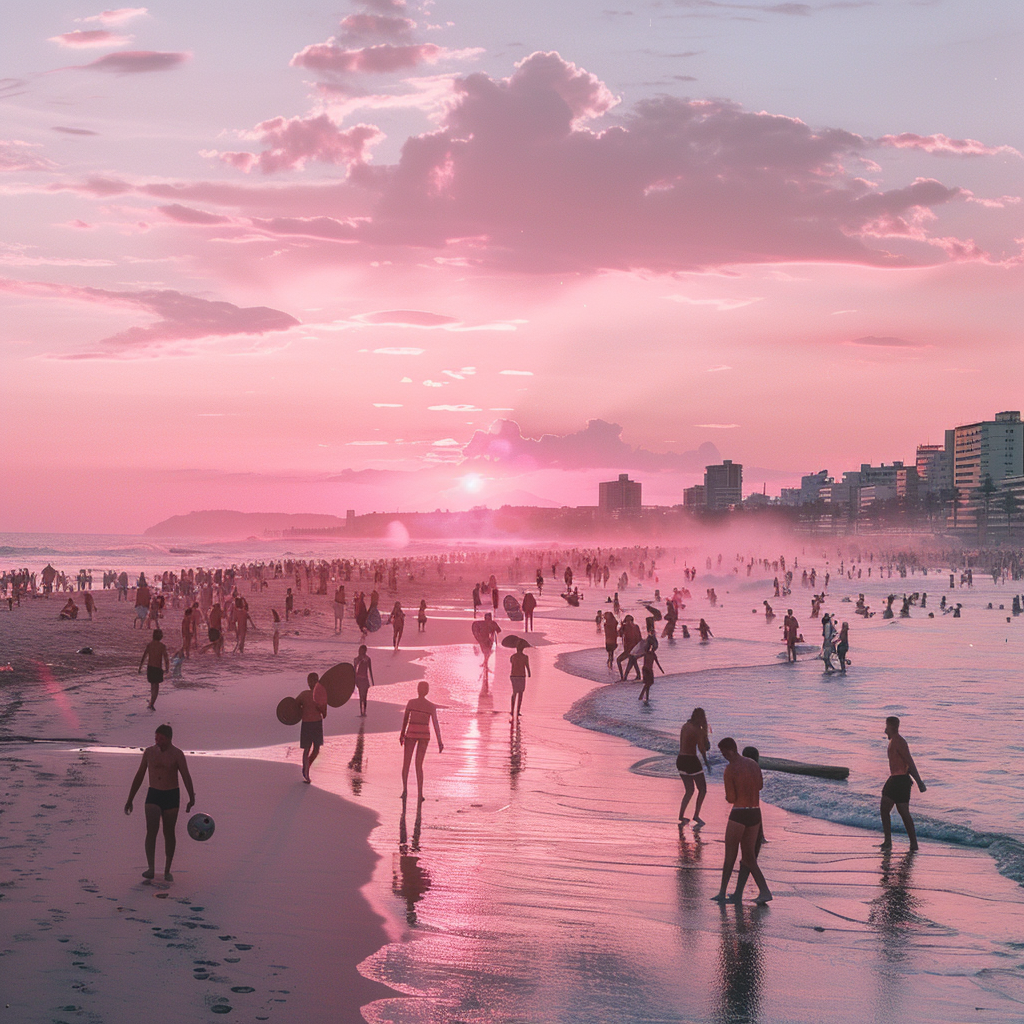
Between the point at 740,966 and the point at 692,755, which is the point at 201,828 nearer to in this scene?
the point at 740,966

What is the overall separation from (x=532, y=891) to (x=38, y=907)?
505 centimetres

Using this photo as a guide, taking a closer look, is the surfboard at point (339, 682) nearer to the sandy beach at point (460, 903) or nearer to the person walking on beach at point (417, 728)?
the sandy beach at point (460, 903)

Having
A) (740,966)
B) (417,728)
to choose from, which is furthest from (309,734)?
(740,966)

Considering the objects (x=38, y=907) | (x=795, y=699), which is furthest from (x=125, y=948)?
(x=795, y=699)

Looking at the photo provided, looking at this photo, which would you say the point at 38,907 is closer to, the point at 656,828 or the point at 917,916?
the point at 656,828

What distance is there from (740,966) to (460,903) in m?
2.98

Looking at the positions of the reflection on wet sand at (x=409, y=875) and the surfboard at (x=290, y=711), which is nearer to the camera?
the reflection on wet sand at (x=409, y=875)

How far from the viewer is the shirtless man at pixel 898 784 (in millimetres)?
12586

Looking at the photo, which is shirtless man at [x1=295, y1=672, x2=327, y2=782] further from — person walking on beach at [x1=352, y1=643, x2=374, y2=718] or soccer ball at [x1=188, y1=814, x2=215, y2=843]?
person walking on beach at [x1=352, y1=643, x2=374, y2=718]

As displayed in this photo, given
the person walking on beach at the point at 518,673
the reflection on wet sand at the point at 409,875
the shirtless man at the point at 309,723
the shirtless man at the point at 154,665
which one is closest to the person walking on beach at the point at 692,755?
the reflection on wet sand at the point at 409,875

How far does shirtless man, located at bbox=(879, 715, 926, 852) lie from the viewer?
12586 mm

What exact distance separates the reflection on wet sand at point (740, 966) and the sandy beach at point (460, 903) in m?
0.03

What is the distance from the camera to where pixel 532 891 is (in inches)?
412

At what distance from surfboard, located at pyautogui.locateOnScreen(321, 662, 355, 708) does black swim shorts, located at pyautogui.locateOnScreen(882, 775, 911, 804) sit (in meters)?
9.32
